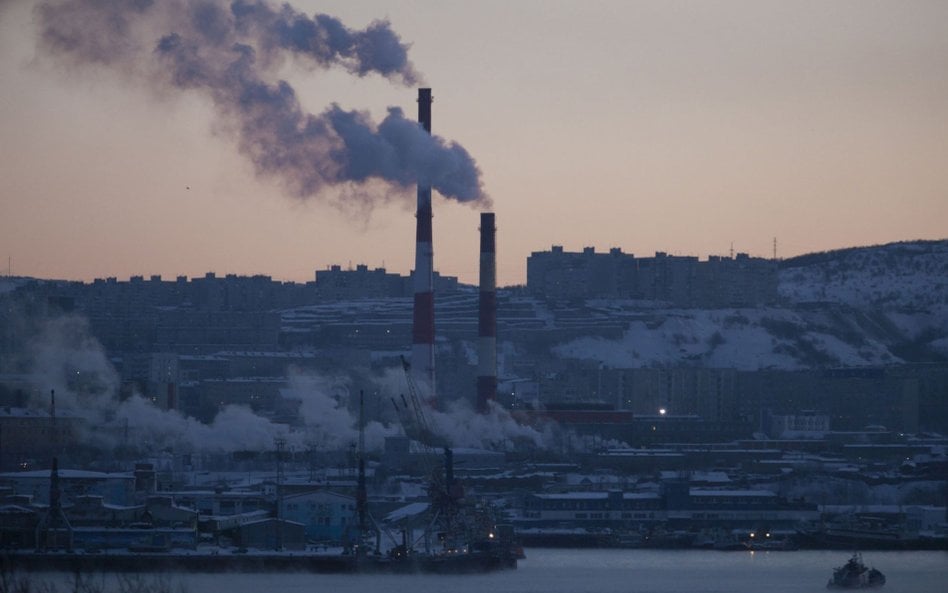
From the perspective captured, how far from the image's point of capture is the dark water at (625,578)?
958 inches

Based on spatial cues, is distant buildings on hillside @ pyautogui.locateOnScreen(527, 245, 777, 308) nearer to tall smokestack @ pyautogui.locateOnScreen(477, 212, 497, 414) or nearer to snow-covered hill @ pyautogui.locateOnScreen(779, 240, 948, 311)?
snow-covered hill @ pyautogui.locateOnScreen(779, 240, 948, 311)

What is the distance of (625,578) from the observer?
25.6 meters

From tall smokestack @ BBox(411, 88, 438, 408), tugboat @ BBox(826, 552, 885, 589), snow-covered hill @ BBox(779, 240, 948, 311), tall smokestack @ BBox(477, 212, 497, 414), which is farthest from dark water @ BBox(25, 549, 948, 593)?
snow-covered hill @ BBox(779, 240, 948, 311)

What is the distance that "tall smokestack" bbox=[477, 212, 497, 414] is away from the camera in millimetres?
41219

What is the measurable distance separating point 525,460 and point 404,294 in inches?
1219

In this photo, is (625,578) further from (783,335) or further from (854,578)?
(783,335)

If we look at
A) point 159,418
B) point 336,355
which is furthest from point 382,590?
point 336,355

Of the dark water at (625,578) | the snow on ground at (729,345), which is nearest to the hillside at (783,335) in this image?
the snow on ground at (729,345)

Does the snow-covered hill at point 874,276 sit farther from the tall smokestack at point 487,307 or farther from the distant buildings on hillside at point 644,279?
the tall smokestack at point 487,307

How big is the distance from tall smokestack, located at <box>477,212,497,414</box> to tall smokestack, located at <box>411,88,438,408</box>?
129 centimetres

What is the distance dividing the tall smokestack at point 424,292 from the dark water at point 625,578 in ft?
30.6

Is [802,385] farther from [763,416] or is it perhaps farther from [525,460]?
[525,460]

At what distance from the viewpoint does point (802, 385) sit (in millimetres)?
54531

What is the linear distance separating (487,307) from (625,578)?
1649 centimetres
